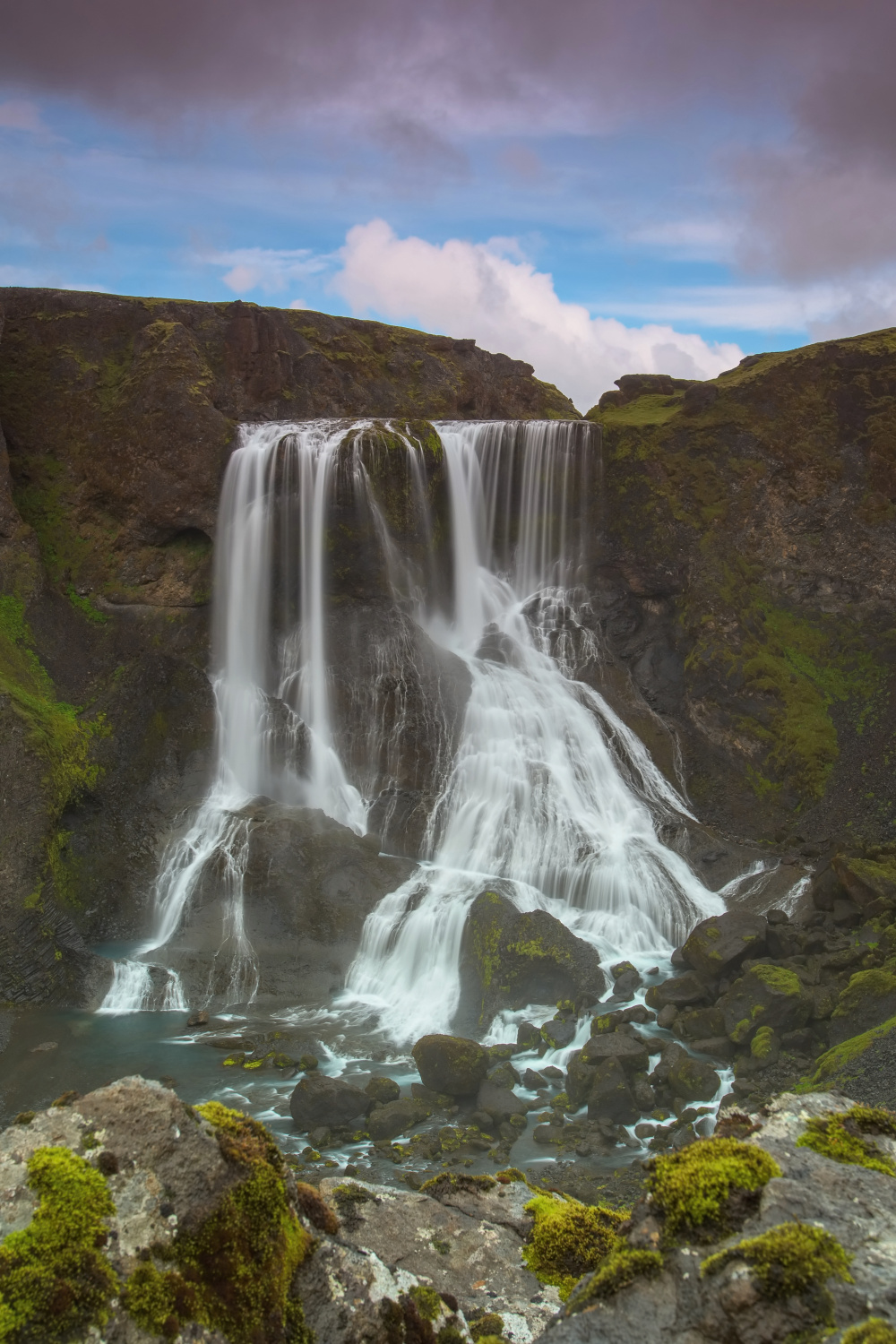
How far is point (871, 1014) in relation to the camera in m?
15.5

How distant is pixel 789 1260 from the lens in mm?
3904

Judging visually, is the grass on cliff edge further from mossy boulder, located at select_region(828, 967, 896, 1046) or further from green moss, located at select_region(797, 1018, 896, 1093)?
mossy boulder, located at select_region(828, 967, 896, 1046)

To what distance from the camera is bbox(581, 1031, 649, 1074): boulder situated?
51.0 ft

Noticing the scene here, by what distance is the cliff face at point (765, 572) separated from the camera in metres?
27.7

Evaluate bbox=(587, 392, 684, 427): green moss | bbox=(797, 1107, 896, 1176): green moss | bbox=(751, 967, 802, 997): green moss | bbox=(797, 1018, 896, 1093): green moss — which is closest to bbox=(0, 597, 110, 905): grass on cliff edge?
bbox=(751, 967, 802, 997): green moss

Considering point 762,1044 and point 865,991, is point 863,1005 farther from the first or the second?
point 762,1044

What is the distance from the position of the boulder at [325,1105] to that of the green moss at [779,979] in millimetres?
7574

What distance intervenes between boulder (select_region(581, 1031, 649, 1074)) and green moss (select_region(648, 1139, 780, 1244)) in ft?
37.3

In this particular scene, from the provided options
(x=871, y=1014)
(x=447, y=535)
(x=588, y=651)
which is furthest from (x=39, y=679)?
(x=871, y=1014)

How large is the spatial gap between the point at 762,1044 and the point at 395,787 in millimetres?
12612

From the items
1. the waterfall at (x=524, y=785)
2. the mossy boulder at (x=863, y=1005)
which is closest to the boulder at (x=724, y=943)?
the waterfall at (x=524, y=785)

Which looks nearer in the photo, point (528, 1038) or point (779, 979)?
point (779, 979)

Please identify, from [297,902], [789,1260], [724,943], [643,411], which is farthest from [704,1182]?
[643,411]

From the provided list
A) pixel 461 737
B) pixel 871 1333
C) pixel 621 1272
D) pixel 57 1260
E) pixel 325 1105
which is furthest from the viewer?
pixel 461 737
